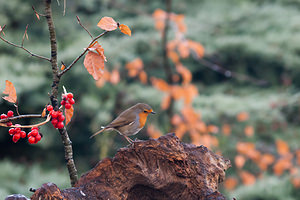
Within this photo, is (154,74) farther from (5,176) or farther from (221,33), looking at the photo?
(5,176)

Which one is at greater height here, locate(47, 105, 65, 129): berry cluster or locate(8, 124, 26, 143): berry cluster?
locate(47, 105, 65, 129): berry cluster

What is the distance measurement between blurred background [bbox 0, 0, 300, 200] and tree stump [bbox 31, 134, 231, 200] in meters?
1.50

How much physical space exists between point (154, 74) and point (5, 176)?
7.61 ft

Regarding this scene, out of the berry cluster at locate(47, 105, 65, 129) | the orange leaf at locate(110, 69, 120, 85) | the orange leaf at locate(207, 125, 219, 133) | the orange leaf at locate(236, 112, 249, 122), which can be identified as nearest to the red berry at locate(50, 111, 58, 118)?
the berry cluster at locate(47, 105, 65, 129)

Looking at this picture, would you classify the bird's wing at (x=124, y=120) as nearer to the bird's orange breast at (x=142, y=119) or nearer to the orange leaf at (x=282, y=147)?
the bird's orange breast at (x=142, y=119)

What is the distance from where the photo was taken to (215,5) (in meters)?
5.52

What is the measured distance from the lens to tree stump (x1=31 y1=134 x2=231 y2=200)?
1233 millimetres

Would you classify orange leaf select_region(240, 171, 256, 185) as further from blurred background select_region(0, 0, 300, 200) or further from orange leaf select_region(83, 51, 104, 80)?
orange leaf select_region(83, 51, 104, 80)

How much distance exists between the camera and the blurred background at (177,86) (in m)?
3.44

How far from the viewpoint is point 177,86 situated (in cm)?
399

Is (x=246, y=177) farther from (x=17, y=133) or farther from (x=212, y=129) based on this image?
(x=17, y=133)

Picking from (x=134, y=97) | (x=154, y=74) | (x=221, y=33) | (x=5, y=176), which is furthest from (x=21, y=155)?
(x=221, y=33)

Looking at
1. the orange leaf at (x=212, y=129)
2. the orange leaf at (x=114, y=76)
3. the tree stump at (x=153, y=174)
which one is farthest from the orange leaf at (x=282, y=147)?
the tree stump at (x=153, y=174)

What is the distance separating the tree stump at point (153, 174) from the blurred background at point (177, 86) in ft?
4.92
